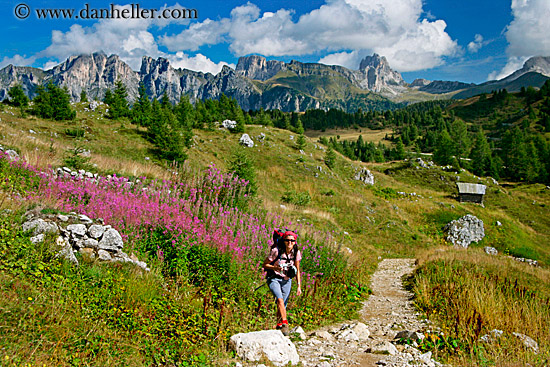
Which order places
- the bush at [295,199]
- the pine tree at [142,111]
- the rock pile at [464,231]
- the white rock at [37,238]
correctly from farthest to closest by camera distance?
the pine tree at [142,111], the rock pile at [464,231], the bush at [295,199], the white rock at [37,238]

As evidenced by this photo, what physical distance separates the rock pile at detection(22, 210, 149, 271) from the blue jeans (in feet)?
7.47

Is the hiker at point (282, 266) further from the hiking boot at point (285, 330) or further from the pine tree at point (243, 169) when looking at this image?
the pine tree at point (243, 169)

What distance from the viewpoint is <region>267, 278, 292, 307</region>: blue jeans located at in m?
5.31

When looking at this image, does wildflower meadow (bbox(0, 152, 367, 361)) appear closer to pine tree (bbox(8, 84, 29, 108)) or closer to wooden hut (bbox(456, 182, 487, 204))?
wooden hut (bbox(456, 182, 487, 204))

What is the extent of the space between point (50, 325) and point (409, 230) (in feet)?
75.7

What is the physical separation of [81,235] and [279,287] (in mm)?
3668

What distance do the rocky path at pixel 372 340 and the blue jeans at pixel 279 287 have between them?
0.81 metres

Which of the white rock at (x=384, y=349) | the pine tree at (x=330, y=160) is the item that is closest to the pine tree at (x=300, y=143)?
the pine tree at (x=330, y=160)

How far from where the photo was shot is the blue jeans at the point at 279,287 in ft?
17.4

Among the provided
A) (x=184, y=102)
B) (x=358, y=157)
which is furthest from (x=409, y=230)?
(x=358, y=157)

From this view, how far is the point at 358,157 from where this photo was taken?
95.4 m

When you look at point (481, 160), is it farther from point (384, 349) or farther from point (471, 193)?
point (384, 349)

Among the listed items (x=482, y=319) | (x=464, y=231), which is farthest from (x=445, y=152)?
(x=482, y=319)

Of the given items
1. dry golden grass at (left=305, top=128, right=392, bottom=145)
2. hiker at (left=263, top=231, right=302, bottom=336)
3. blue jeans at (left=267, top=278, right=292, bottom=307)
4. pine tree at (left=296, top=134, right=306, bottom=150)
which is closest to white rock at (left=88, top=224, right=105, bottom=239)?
hiker at (left=263, top=231, right=302, bottom=336)
